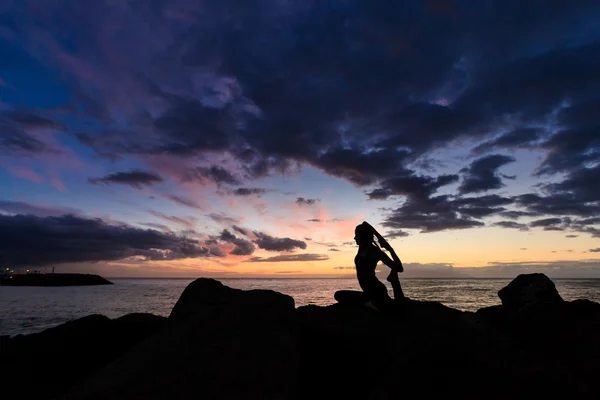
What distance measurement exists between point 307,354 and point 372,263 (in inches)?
109

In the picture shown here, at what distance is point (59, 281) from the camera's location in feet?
499

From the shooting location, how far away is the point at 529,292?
41.6ft

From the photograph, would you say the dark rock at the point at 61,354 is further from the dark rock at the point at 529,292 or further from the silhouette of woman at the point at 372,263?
the dark rock at the point at 529,292

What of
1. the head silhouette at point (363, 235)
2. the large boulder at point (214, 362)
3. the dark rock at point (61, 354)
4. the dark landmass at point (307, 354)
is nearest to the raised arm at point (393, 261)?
the head silhouette at point (363, 235)

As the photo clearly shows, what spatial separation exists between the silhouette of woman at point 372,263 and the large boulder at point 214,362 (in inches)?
106

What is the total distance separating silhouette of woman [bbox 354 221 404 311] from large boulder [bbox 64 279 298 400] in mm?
2692

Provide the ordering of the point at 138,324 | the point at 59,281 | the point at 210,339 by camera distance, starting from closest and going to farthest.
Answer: the point at 210,339
the point at 138,324
the point at 59,281

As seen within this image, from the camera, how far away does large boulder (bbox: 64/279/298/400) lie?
377cm

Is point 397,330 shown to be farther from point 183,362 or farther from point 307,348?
point 183,362

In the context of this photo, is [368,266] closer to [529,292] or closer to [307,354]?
[307,354]

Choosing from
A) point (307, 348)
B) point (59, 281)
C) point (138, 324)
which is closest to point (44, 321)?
A: point (138, 324)

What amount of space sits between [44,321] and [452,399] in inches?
1460

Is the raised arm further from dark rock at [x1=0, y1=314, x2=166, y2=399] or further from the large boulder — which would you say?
dark rock at [x1=0, y1=314, x2=166, y2=399]

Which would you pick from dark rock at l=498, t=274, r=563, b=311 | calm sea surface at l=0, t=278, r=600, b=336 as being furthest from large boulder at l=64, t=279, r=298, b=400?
calm sea surface at l=0, t=278, r=600, b=336
